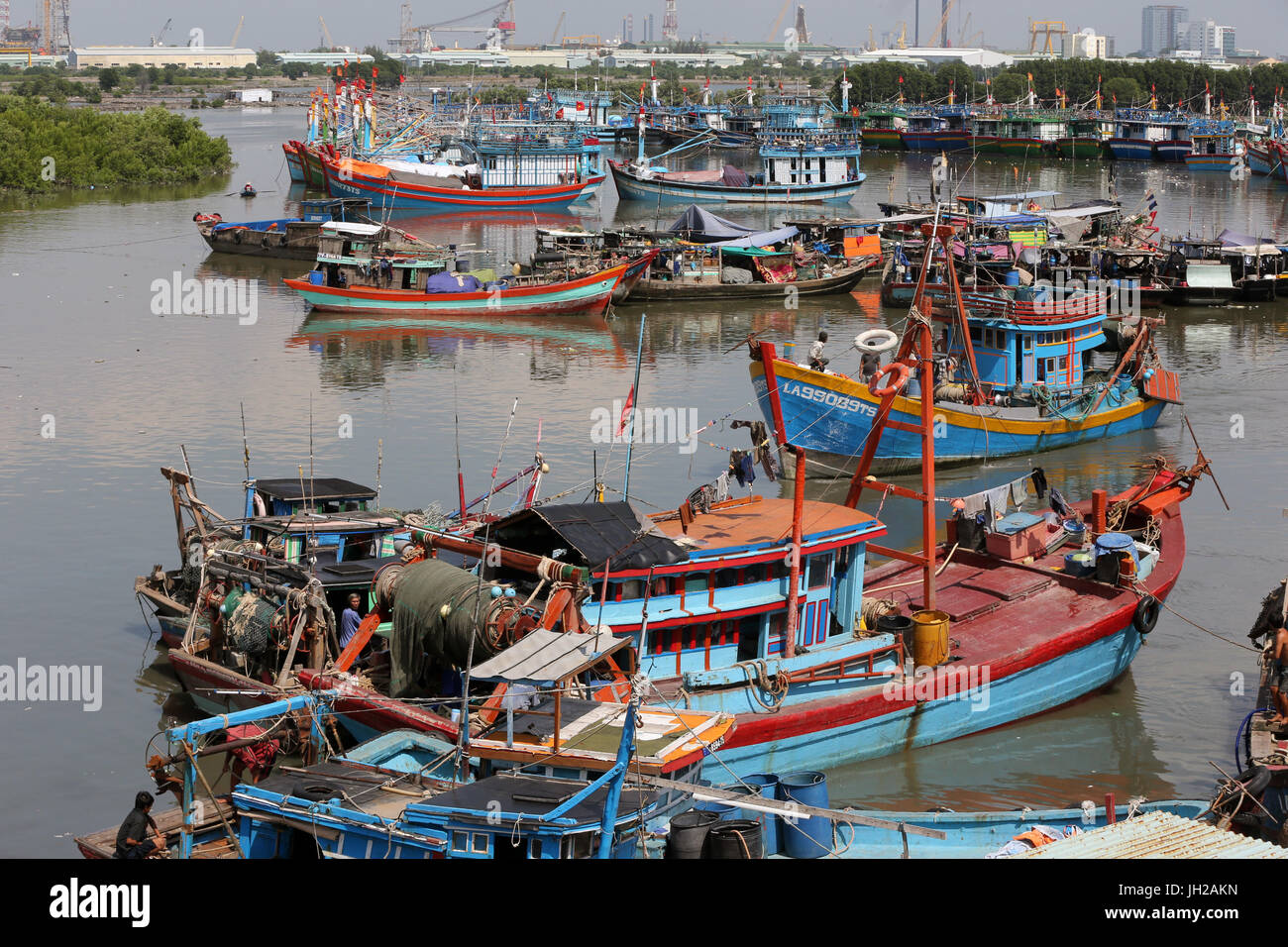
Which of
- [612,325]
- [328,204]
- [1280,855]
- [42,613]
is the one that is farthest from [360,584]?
[328,204]

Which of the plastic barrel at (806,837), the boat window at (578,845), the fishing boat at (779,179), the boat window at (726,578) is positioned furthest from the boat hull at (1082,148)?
the boat window at (578,845)

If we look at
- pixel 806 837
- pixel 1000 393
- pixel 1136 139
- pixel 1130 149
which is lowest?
pixel 806 837

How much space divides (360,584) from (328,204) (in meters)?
51.4

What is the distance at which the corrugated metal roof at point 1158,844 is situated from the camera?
519 inches

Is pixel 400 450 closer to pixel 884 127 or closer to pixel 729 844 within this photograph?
pixel 729 844

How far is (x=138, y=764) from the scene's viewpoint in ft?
62.6

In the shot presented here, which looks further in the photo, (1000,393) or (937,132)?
(937,132)

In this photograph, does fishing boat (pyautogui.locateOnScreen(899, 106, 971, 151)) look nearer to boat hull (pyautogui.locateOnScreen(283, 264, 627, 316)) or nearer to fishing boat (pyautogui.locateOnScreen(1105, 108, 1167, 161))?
fishing boat (pyautogui.locateOnScreen(1105, 108, 1167, 161))

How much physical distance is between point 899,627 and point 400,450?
16.7 metres

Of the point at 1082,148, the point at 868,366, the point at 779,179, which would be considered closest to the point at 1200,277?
the point at 868,366

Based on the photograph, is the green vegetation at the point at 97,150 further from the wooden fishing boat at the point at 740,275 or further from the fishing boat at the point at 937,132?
the fishing boat at the point at 937,132

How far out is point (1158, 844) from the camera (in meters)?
13.4

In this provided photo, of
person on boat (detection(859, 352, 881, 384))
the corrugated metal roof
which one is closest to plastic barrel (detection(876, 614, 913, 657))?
the corrugated metal roof

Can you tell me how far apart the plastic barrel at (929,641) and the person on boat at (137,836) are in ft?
A: 31.0
